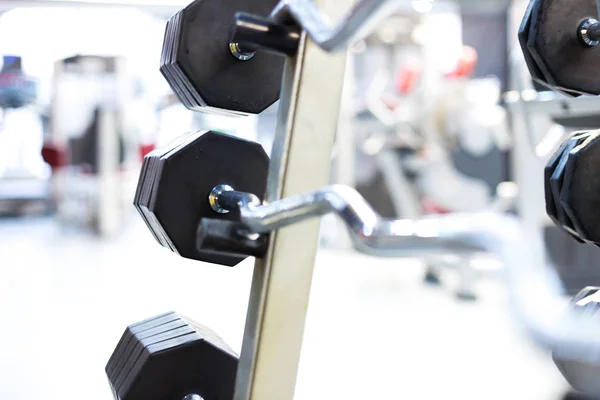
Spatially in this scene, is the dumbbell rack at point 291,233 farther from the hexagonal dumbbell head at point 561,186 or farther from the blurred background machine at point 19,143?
the blurred background machine at point 19,143

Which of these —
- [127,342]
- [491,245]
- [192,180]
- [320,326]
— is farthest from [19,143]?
[491,245]

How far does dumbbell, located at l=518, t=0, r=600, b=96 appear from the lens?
22.9 inches

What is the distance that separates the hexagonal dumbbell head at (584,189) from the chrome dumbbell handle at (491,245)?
28 cm

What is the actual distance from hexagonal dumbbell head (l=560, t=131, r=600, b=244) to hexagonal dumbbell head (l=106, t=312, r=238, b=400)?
1.38 feet

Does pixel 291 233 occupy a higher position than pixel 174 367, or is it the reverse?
pixel 291 233

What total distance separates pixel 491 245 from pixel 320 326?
1728mm

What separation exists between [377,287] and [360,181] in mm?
2362

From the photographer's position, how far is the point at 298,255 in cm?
60

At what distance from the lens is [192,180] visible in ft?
2.06

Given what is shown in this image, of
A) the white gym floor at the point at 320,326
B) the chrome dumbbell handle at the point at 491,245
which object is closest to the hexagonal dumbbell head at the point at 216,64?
the chrome dumbbell handle at the point at 491,245

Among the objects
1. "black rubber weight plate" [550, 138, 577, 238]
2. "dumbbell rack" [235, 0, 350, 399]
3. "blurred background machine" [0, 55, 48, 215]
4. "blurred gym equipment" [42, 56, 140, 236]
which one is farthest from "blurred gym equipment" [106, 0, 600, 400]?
"blurred background machine" [0, 55, 48, 215]

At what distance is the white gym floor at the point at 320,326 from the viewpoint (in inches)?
57.0

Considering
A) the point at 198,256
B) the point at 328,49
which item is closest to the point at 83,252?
the point at 198,256

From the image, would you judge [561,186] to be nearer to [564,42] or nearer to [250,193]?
[564,42]
